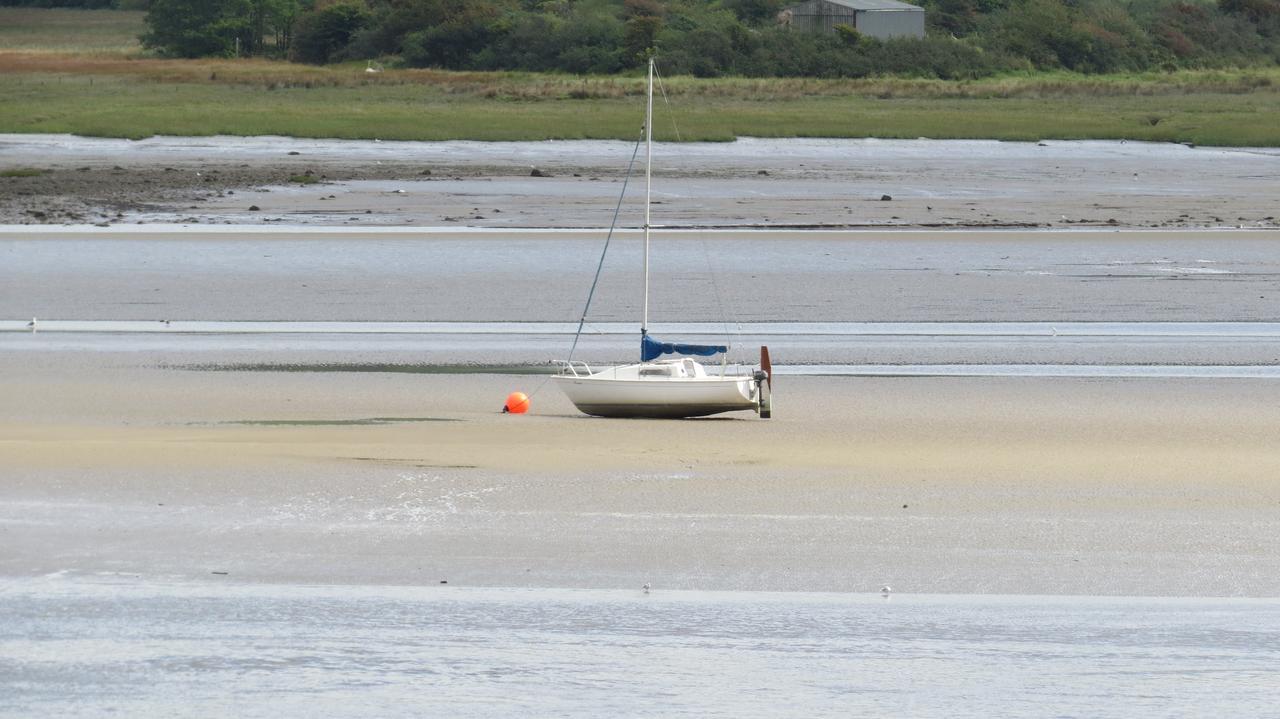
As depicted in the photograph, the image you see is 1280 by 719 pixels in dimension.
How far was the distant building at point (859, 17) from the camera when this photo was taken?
259 feet

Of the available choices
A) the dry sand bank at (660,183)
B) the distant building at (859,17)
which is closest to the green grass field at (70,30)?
the distant building at (859,17)

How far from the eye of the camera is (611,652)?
8.19m

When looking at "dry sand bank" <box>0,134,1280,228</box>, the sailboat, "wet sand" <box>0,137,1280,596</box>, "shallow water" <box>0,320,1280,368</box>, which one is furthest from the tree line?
the sailboat

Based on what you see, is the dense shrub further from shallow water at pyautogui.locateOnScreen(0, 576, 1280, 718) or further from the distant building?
shallow water at pyautogui.locateOnScreen(0, 576, 1280, 718)

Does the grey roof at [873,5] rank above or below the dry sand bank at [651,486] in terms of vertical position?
above

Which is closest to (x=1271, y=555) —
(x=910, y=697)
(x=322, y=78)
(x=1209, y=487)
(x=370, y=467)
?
(x=1209, y=487)

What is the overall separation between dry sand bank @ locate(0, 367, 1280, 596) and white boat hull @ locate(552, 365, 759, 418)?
16cm

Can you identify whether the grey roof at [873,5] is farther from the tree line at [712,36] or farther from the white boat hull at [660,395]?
the white boat hull at [660,395]

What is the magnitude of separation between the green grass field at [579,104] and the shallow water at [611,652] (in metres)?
39.2

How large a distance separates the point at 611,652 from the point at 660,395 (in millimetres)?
5759

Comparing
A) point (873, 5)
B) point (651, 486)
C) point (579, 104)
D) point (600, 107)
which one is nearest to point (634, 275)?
point (651, 486)

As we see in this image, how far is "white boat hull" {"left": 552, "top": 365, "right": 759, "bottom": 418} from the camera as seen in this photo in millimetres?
13758

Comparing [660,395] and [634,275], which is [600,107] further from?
[660,395]

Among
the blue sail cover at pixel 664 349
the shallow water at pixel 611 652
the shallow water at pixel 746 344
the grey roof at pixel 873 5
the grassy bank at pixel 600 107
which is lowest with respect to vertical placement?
the shallow water at pixel 746 344
